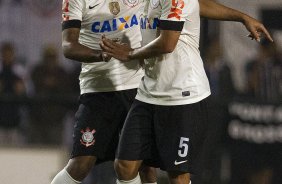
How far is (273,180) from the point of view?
7543 millimetres

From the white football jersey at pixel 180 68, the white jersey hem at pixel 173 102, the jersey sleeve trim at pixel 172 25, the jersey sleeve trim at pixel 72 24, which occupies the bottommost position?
the white jersey hem at pixel 173 102

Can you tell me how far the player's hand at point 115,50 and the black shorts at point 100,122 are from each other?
2.03ft

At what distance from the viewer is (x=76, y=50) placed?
5504 millimetres

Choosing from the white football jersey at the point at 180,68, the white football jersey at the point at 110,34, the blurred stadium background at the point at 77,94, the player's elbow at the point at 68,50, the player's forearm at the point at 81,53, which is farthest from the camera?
the blurred stadium background at the point at 77,94

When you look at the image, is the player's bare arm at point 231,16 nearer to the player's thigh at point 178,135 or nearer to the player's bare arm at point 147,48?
the player's bare arm at point 147,48

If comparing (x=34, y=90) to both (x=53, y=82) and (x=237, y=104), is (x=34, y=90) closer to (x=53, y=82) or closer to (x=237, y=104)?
(x=53, y=82)

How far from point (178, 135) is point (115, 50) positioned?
2.03 ft

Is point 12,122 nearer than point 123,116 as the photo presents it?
No

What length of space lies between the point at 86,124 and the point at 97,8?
753 mm

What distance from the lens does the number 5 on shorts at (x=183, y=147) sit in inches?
207

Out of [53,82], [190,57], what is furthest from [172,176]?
[53,82]

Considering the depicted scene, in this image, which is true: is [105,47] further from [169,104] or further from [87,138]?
[87,138]

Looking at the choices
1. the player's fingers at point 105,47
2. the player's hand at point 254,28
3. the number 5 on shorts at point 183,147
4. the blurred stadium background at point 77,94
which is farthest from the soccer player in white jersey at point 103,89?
the blurred stadium background at point 77,94

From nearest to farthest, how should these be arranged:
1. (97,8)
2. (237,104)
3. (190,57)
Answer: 1. (190,57)
2. (97,8)
3. (237,104)
